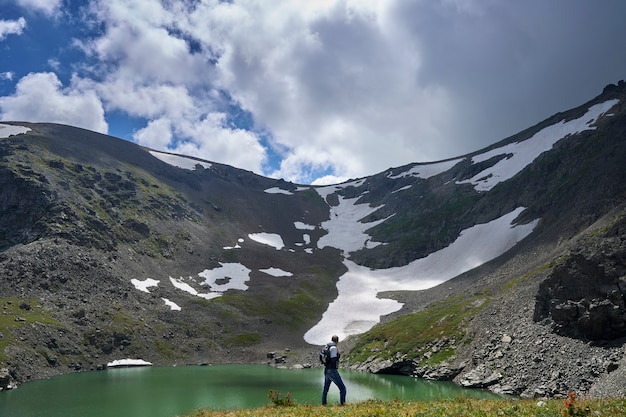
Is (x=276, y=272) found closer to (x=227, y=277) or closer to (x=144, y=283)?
(x=227, y=277)

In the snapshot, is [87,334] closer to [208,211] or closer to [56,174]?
[56,174]

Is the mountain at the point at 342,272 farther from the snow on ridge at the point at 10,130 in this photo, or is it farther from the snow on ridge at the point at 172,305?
the snow on ridge at the point at 10,130

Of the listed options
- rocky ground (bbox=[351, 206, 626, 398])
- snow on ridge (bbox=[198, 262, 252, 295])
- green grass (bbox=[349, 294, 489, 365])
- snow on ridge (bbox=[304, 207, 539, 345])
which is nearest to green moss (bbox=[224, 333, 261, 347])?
snow on ridge (bbox=[304, 207, 539, 345])

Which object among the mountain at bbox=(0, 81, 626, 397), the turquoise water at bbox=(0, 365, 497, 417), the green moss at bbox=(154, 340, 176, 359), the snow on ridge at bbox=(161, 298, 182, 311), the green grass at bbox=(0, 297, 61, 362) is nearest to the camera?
the turquoise water at bbox=(0, 365, 497, 417)

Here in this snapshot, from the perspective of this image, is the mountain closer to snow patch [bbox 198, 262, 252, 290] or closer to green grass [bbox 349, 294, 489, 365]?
green grass [bbox 349, 294, 489, 365]

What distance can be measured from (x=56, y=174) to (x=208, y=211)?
6370 centimetres

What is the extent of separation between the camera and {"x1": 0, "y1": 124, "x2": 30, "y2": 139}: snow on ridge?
157 metres

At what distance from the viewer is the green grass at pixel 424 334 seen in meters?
69.0

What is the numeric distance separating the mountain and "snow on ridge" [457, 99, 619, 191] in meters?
1.07

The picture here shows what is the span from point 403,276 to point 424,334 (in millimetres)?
71393

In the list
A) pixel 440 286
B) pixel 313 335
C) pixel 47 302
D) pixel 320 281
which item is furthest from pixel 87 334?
pixel 440 286

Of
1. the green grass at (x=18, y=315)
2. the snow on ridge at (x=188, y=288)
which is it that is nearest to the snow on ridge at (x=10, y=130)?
the snow on ridge at (x=188, y=288)

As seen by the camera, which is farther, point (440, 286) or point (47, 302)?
point (440, 286)

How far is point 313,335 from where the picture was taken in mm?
111250
